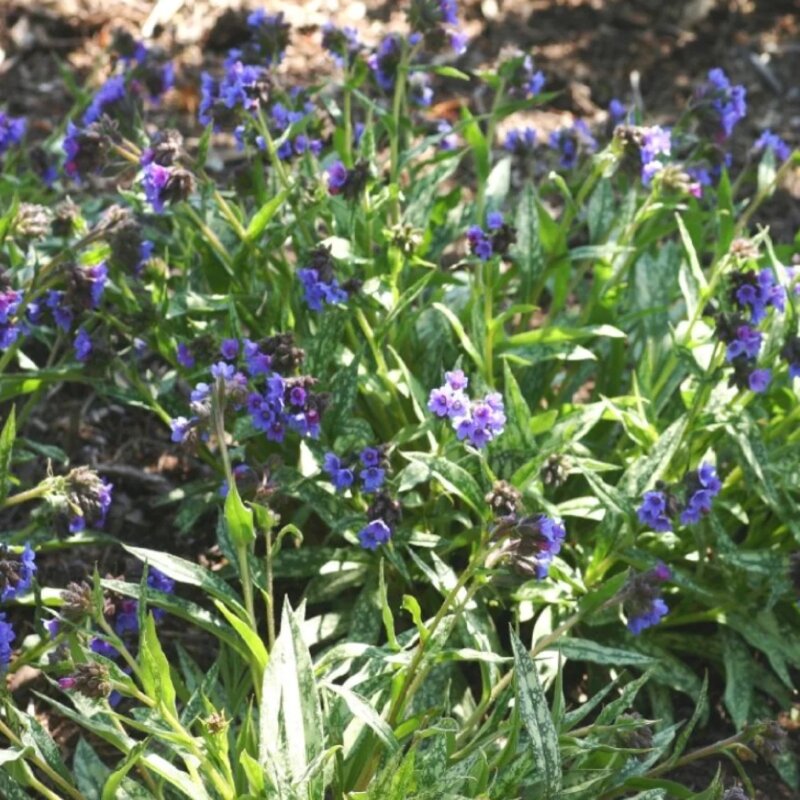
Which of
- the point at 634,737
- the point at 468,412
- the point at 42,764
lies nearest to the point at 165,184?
the point at 468,412

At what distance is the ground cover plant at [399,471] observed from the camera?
273 cm

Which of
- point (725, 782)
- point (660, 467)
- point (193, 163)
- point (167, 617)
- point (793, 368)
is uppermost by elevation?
point (193, 163)

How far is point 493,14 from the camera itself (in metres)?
6.26

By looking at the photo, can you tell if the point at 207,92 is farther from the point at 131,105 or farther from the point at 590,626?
the point at 590,626

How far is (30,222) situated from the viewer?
131 inches

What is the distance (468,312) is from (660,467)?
72 cm

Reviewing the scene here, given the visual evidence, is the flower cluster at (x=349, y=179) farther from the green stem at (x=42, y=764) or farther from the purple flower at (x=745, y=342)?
the green stem at (x=42, y=764)

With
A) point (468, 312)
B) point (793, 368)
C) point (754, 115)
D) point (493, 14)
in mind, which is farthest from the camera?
point (493, 14)

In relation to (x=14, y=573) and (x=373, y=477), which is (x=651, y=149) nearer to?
(x=373, y=477)

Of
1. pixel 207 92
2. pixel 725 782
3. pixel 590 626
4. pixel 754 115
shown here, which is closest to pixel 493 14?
pixel 754 115

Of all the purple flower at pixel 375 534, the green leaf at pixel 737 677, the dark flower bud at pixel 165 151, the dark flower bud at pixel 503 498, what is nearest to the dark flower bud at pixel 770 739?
the green leaf at pixel 737 677

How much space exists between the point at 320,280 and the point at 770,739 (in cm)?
147

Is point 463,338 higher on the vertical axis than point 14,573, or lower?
higher

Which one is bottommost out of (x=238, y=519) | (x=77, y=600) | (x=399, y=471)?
(x=399, y=471)
